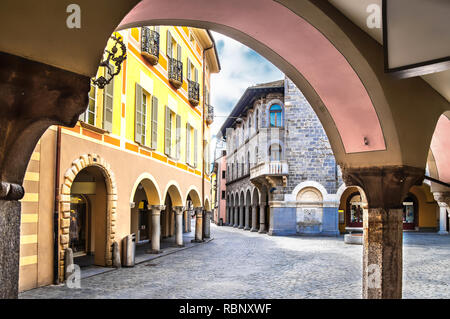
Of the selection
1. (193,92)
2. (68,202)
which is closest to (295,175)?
(193,92)

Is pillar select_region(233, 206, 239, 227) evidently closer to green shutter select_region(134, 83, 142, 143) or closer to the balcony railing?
the balcony railing

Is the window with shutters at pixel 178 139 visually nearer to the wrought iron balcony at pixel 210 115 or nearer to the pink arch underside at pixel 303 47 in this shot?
the wrought iron balcony at pixel 210 115

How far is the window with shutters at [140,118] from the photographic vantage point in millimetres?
13984

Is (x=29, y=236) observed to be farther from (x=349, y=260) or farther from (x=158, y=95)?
(x=349, y=260)

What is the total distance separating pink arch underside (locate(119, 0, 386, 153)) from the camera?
3.91 meters

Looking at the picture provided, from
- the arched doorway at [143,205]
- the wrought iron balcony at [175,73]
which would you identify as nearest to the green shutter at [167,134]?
the wrought iron balcony at [175,73]

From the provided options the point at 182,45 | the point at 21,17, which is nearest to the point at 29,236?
the point at 21,17

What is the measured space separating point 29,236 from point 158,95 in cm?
804

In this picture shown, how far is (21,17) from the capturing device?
2.19 metres

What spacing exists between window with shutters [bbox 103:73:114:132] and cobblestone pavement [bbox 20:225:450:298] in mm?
3946

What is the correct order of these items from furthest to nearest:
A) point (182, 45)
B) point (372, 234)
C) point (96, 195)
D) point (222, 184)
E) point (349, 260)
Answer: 1. point (222, 184)
2. point (182, 45)
3. point (349, 260)
4. point (96, 195)
5. point (372, 234)

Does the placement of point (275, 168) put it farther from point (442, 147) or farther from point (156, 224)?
point (442, 147)
